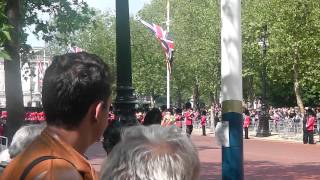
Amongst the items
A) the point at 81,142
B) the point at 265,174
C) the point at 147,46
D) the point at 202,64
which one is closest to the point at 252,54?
the point at 202,64

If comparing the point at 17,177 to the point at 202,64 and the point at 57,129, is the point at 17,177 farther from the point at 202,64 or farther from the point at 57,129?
the point at 202,64

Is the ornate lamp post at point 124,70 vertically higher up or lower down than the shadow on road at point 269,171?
higher up

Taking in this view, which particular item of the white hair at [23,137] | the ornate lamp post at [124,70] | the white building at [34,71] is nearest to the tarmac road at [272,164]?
the white building at [34,71]

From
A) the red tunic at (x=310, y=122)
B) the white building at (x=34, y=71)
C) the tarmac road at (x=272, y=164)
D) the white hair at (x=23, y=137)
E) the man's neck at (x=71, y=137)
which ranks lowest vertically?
the tarmac road at (x=272, y=164)

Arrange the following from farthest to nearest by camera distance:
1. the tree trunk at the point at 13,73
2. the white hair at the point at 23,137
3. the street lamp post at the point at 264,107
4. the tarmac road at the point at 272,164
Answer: the street lamp post at the point at 264,107 → the tarmac road at the point at 272,164 → the tree trunk at the point at 13,73 → the white hair at the point at 23,137

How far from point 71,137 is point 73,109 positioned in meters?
0.11

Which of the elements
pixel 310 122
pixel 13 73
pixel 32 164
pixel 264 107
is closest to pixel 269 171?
pixel 13 73

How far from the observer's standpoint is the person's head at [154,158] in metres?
2.12

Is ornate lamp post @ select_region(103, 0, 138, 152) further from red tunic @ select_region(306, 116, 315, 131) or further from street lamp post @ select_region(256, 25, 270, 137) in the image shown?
street lamp post @ select_region(256, 25, 270, 137)

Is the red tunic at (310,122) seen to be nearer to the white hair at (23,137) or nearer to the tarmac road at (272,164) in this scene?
the tarmac road at (272,164)

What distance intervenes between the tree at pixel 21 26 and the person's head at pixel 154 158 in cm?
536

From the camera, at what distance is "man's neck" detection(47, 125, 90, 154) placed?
7.34 ft

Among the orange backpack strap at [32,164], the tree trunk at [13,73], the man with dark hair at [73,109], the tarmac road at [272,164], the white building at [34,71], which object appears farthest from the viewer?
the white building at [34,71]

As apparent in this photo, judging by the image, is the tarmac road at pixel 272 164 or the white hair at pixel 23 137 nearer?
the white hair at pixel 23 137
